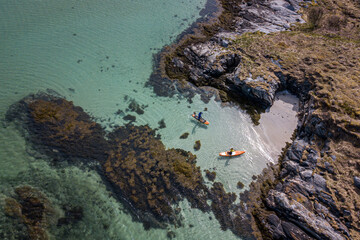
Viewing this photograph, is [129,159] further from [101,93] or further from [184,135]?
[101,93]

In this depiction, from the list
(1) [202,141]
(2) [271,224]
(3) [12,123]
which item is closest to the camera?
(2) [271,224]

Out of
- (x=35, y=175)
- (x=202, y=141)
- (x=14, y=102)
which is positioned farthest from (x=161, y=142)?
(x=14, y=102)

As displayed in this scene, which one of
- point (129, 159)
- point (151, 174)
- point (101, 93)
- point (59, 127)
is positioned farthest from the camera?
point (101, 93)

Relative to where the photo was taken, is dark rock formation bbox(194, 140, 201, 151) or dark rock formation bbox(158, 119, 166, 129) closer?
dark rock formation bbox(194, 140, 201, 151)

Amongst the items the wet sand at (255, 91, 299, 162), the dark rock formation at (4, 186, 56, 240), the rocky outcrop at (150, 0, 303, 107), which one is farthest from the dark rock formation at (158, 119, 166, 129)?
the dark rock formation at (4, 186, 56, 240)

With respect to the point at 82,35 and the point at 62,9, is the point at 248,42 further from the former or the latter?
the point at 62,9

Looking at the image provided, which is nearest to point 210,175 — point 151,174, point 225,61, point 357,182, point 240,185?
point 240,185

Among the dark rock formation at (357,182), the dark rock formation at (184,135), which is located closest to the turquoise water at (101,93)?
the dark rock formation at (184,135)

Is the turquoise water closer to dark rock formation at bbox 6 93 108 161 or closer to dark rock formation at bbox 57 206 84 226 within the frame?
dark rock formation at bbox 57 206 84 226
